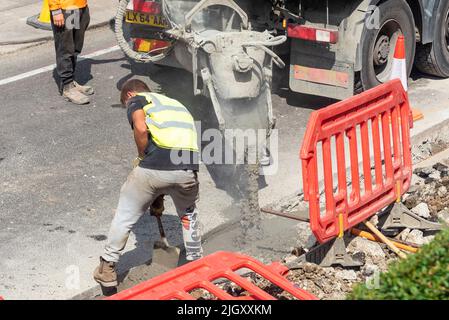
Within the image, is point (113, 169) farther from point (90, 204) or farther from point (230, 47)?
point (230, 47)

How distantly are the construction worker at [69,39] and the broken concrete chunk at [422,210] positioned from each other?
12.4 feet

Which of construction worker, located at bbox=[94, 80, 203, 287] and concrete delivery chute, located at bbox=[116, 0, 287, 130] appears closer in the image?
construction worker, located at bbox=[94, 80, 203, 287]

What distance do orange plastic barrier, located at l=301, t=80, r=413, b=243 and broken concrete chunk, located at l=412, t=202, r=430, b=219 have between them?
352 mm

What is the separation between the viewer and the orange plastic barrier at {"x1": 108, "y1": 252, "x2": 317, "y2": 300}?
494 centimetres

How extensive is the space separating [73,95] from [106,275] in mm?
3844

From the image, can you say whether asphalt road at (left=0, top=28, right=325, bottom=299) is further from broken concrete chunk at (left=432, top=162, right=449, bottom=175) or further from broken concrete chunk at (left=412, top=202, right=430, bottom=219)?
broken concrete chunk at (left=432, top=162, right=449, bottom=175)

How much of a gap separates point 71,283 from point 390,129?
254cm

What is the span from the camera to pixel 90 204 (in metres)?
7.47

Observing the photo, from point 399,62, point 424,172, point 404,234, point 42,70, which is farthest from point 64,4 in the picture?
point 404,234

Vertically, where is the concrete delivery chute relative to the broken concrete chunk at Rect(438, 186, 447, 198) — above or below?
above

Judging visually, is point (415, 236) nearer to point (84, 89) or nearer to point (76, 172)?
point (76, 172)

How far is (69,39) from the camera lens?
376 inches

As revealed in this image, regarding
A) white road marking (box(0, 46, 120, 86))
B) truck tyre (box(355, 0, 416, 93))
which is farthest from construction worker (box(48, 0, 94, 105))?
truck tyre (box(355, 0, 416, 93))

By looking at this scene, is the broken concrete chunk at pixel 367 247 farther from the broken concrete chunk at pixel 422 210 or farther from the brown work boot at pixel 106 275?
the brown work boot at pixel 106 275
